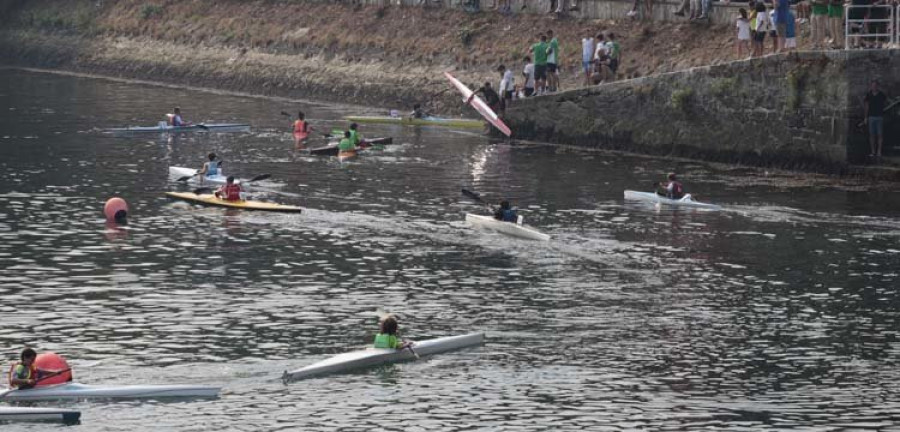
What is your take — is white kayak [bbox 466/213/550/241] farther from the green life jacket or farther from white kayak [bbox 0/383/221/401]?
white kayak [bbox 0/383/221/401]

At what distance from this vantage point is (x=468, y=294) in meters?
46.9

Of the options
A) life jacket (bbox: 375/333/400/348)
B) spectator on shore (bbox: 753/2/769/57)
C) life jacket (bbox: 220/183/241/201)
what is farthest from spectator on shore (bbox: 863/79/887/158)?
life jacket (bbox: 375/333/400/348)

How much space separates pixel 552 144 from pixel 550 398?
127 feet

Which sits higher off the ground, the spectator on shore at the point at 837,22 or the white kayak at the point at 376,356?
the spectator on shore at the point at 837,22

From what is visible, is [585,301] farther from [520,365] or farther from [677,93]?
[677,93]

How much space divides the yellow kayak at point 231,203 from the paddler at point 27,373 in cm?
2199

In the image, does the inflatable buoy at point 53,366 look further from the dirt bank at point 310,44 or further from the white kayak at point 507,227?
the dirt bank at point 310,44

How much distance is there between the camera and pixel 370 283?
48.2 m

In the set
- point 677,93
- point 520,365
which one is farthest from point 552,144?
point 520,365

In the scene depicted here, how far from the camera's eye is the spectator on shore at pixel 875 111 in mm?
62438

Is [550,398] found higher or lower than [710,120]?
lower

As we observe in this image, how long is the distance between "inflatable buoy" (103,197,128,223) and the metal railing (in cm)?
2640

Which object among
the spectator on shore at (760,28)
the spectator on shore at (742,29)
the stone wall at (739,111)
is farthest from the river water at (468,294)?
the spectator on shore at (742,29)

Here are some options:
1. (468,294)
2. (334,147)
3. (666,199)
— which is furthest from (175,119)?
(468,294)
